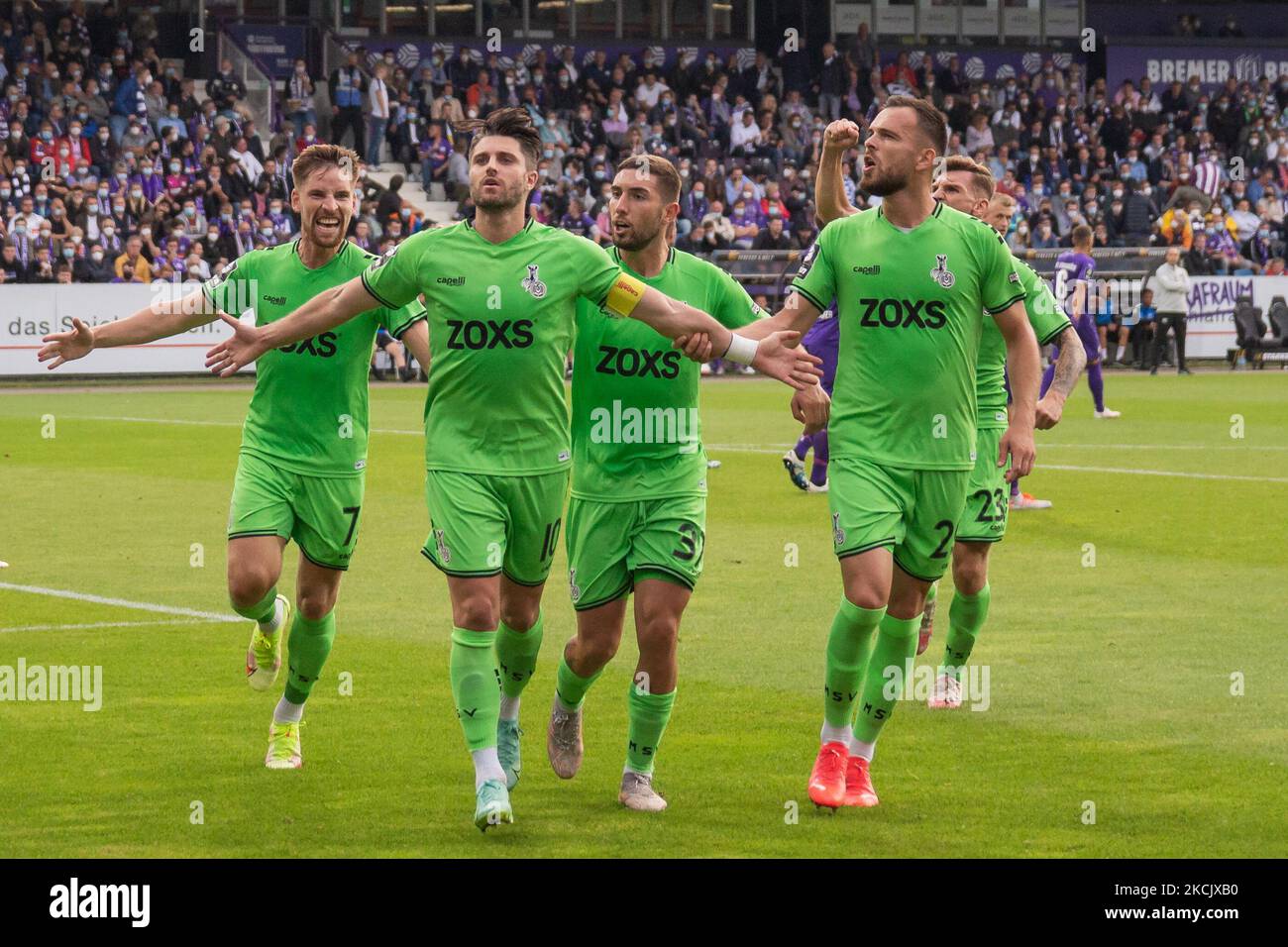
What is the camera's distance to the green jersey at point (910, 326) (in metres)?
7.57

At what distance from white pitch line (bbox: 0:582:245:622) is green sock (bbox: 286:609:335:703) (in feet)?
11.4

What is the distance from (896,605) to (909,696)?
193 cm

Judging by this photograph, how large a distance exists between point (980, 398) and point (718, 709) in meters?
1.95

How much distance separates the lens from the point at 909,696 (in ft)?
31.3

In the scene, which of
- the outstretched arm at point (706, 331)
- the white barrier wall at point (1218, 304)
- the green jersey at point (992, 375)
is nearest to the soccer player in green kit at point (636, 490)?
the outstretched arm at point (706, 331)

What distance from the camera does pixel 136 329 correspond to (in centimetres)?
815

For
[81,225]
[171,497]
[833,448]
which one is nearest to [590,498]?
[833,448]

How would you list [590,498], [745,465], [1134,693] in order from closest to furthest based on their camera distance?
→ [590,498], [1134,693], [745,465]

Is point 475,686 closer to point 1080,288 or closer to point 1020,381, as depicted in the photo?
point 1020,381

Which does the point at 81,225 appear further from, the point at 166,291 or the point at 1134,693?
the point at 1134,693

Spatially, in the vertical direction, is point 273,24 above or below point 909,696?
above

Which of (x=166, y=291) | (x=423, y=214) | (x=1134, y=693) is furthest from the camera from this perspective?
(x=423, y=214)

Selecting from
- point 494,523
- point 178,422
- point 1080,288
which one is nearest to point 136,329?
point 494,523

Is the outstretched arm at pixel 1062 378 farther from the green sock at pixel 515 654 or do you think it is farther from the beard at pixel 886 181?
the green sock at pixel 515 654
